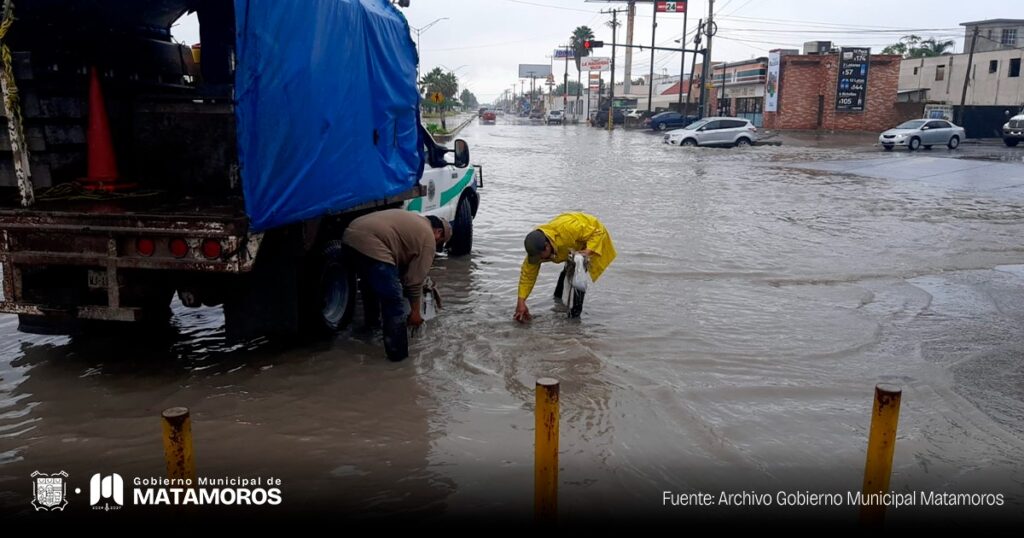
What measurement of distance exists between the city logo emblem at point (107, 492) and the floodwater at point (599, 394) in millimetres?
65

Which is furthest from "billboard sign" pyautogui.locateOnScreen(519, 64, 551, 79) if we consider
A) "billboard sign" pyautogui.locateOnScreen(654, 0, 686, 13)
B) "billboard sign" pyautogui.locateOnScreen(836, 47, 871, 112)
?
"billboard sign" pyautogui.locateOnScreen(836, 47, 871, 112)

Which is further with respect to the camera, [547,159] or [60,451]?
[547,159]

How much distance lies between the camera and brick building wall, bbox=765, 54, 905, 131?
151 feet

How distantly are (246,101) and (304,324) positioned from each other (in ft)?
6.49

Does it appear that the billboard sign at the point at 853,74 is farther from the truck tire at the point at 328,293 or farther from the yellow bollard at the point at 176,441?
the yellow bollard at the point at 176,441

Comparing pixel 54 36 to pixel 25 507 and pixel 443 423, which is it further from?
pixel 443 423

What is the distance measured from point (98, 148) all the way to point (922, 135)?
3443cm

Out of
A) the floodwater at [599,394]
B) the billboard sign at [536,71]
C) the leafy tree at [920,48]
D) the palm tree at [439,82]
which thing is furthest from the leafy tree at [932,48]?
the billboard sign at [536,71]

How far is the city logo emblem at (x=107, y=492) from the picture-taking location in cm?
374

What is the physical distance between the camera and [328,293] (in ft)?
21.2

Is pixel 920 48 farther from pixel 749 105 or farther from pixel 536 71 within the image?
pixel 536 71

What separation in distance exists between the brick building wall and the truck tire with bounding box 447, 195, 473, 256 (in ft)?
139

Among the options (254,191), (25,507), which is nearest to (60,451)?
(25,507)

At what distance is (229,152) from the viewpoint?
632 centimetres
